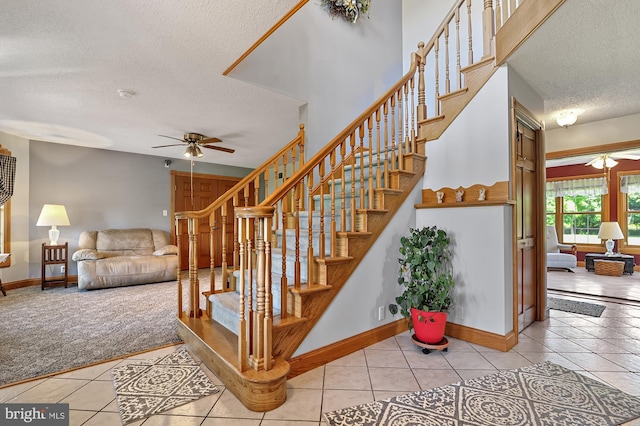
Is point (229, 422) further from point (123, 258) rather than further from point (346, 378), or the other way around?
point (123, 258)

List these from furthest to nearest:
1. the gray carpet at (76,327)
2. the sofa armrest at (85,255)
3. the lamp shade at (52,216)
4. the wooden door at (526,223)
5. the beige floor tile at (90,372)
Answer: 1. the sofa armrest at (85,255)
2. the lamp shade at (52,216)
3. the wooden door at (526,223)
4. the gray carpet at (76,327)
5. the beige floor tile at (90,372)

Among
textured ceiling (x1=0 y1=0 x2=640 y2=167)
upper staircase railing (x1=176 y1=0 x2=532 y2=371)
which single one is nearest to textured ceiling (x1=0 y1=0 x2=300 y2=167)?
textured ceiling (x1=0 y1=0 x2=640 y2=167)

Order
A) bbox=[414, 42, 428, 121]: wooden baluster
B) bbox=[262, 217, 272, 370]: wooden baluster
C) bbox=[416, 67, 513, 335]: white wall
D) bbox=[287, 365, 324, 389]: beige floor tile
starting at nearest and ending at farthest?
bbox=[262, 217, 272, 370]: wooden baluster, bbox=[287, 365, 324, 389]: beige floor tile, bbox=[416, 67, 513, 335]: white wall, bbox=[414, 42, 428, 121]: wooden baluster

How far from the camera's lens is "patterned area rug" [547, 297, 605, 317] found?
331 cm

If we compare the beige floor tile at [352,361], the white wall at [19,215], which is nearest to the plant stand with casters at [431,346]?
the beige floor tile at [352,361]

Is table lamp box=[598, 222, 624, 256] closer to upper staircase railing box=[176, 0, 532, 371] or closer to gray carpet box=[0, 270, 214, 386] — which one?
upper staircase railing box=[176, 0, 532, 371]

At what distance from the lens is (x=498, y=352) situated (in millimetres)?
2309

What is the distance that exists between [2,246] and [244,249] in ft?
16.8

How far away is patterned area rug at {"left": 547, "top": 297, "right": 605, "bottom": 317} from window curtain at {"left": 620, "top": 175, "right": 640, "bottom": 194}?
4511 millimetres

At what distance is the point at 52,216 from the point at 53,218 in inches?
1.3

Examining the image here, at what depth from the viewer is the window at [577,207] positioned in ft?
22.4

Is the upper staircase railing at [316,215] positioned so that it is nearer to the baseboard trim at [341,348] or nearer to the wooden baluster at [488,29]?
the wooden baluster at [488,29]

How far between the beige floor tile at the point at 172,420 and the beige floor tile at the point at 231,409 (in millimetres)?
75

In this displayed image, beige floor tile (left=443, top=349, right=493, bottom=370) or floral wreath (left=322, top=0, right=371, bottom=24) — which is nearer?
beige floor tile (left=443, top=349, right=493, bottom=370)
